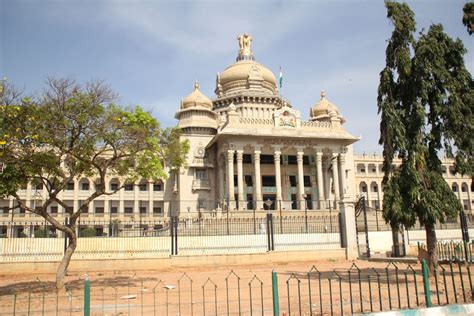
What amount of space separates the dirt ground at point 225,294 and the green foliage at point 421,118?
208 centimetres

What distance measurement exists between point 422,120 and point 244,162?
30211mm

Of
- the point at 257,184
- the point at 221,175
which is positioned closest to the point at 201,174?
the point at 221,175

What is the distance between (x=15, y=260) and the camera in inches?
720

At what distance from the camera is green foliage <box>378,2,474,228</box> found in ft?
42.3

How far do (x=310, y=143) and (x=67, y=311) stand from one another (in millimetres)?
33279

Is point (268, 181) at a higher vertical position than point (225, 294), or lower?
higher

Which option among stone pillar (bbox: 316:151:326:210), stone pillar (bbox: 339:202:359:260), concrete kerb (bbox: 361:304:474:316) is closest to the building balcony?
stone pillar (bbox: 316:151:326:210)

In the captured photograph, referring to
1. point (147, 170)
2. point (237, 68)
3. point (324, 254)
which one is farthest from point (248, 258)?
point (237, 68)

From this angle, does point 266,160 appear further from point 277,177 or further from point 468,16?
point 468,16

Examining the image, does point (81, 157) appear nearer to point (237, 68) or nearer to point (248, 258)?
point (248, 258)

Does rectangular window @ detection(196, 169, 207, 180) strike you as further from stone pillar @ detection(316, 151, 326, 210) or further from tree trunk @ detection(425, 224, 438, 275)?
tree trunk @ detection(425, 224, 438, 275)

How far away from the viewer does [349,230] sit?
21.9 metres

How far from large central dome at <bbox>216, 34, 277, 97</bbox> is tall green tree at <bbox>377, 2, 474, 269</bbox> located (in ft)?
116

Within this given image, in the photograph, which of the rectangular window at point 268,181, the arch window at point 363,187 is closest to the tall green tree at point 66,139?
the rectangular window at point 268,181
